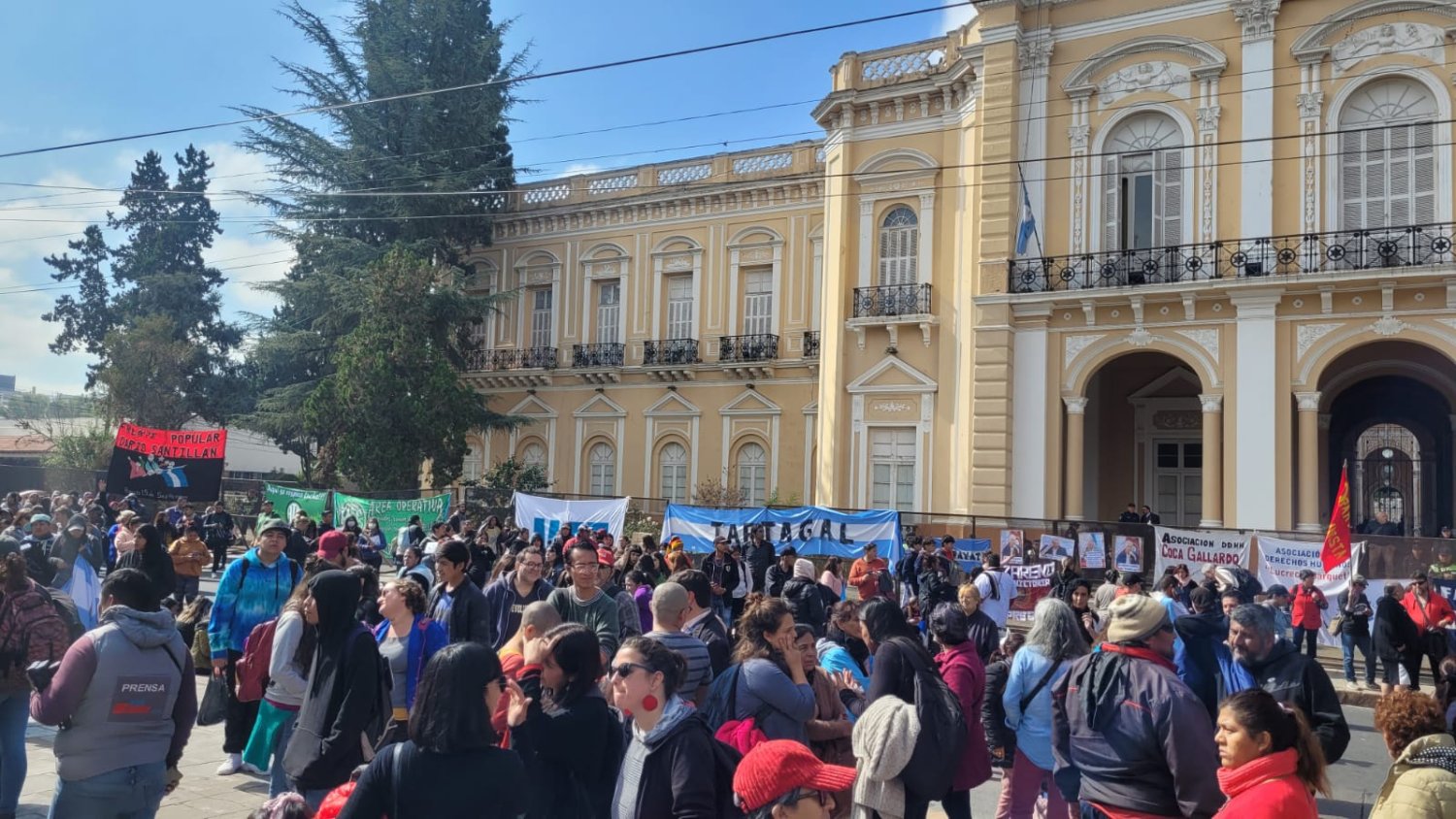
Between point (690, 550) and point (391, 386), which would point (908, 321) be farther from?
point (391, 386)

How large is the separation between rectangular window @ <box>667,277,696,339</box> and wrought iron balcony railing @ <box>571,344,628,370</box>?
1.67m

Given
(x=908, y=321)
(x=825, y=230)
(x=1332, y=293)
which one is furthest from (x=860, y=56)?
(x=1332, y=293)

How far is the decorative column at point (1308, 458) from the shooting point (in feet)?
63.8

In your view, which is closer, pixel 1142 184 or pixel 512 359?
pixel 1142 184

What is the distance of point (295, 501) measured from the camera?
24125 mm

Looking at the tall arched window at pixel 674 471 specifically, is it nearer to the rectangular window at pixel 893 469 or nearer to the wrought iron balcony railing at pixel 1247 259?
the rectangular window at pixel 893 469

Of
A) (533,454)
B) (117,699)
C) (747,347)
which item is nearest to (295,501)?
(533,454)

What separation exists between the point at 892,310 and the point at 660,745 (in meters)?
21.1

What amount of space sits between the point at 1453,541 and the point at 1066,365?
7567mm

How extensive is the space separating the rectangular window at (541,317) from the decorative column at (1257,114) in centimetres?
2056

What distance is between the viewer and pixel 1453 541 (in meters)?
15.6

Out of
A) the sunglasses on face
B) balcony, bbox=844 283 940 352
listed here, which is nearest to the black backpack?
the sunglasses on face

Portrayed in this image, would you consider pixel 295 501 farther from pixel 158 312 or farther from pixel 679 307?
pixel 158 312

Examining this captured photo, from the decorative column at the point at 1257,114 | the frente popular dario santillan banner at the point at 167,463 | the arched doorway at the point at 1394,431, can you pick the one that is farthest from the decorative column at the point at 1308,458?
the frente popular dario santillan banner at the point at 167,463
